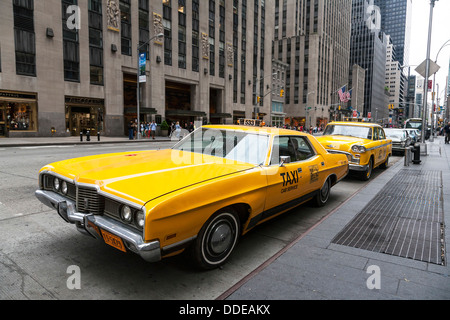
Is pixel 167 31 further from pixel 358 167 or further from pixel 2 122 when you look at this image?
pixel 358 167

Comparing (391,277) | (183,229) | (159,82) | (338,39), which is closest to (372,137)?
(391,277)

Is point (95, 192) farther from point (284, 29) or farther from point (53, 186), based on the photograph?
point (284, 29)

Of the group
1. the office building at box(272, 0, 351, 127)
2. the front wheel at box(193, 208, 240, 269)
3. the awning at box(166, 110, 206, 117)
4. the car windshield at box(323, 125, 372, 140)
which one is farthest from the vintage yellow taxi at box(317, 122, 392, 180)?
the office building at box(272, 0, 351, 127)

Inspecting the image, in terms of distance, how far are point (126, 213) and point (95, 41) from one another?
30755 mm

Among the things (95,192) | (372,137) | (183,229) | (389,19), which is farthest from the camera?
(389,19)

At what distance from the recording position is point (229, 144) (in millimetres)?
4465

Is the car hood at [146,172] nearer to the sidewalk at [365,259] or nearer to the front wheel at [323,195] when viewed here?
the sidewalk at [365,259]

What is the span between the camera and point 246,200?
3514mm

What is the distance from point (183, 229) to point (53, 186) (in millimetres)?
2070

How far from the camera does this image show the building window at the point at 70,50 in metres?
26.4

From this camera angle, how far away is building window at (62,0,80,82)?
2638 centimetres

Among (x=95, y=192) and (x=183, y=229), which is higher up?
(x=95, y=192)

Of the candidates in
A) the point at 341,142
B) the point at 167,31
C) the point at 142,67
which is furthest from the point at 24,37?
the point at 341,142

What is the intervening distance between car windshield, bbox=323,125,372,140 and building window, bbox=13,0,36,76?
2460cm
